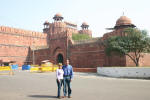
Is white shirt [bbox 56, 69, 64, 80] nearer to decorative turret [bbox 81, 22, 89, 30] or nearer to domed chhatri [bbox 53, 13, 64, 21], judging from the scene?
domed chhatri [bbox 53, 13, 64, 21]

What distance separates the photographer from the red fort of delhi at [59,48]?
22992 millimetres

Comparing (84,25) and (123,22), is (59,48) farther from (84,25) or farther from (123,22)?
(84,25)

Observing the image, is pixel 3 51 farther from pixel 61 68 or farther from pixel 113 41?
pixel 61 68

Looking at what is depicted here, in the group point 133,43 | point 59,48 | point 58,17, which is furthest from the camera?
point 58,17

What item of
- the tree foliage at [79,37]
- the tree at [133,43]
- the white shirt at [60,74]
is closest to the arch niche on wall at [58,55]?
the tree at [133,43]

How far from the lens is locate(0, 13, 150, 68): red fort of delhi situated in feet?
75.4

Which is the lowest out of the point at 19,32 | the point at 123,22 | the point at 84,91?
the point at 84,91

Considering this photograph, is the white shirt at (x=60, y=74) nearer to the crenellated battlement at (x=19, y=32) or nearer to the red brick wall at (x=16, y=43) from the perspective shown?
the red brick wall at (x=16, y=43)

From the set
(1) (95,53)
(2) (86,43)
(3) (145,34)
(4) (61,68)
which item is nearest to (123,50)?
(3) (145,34)

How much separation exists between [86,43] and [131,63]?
28.2 ft

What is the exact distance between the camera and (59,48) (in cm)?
3178

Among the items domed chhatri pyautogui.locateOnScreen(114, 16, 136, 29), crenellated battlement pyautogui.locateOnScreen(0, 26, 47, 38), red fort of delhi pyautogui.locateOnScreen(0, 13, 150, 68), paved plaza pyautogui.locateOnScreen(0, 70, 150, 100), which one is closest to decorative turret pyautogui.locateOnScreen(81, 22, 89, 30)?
red fort of delhi pyautogui.locateOnScreen(0, 13, 150, 68)

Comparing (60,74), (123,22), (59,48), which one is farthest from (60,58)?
(60,74)

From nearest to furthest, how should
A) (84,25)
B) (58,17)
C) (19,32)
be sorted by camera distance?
(19,32), (58,17), (84,25)
